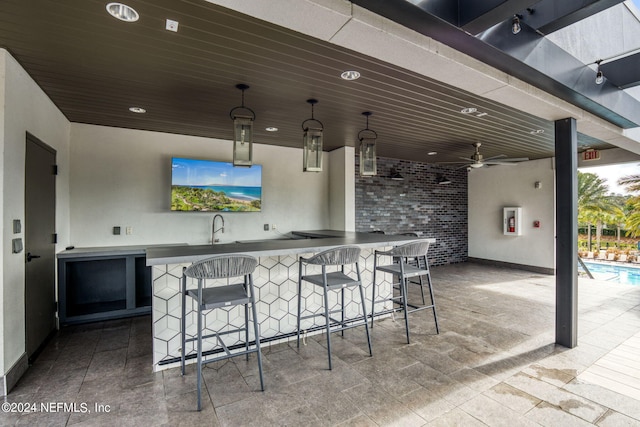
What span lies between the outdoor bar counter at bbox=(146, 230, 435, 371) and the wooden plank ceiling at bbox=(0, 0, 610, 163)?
5.16ft

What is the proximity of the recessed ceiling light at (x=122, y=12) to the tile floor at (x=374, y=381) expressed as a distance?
257 centimetres

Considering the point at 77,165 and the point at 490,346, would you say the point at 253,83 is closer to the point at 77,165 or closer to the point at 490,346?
the point at 77,165

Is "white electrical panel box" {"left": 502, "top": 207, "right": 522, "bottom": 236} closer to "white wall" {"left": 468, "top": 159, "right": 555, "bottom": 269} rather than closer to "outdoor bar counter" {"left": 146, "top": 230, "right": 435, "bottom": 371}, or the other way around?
"white wall" {"left": 468, "top": 159, "right": 555, "bottom": 269}

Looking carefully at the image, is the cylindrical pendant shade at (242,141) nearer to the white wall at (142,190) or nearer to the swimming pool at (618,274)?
the white wall at (142,190)

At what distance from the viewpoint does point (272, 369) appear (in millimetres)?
2656

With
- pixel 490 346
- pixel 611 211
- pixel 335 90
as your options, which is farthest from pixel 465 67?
pixel 611 211

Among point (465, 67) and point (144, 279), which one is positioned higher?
point (465, 67)

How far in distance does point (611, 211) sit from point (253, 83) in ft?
46.6

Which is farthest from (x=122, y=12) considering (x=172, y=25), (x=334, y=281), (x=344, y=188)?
(x=344, y=188)

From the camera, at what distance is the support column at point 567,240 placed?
3.13 meters

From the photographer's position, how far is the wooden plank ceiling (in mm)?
1985

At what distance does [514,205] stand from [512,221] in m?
0.41

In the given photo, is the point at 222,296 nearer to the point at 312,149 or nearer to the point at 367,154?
the point at 312,149

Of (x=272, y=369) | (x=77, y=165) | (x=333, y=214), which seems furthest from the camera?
(x=333, y=214)
